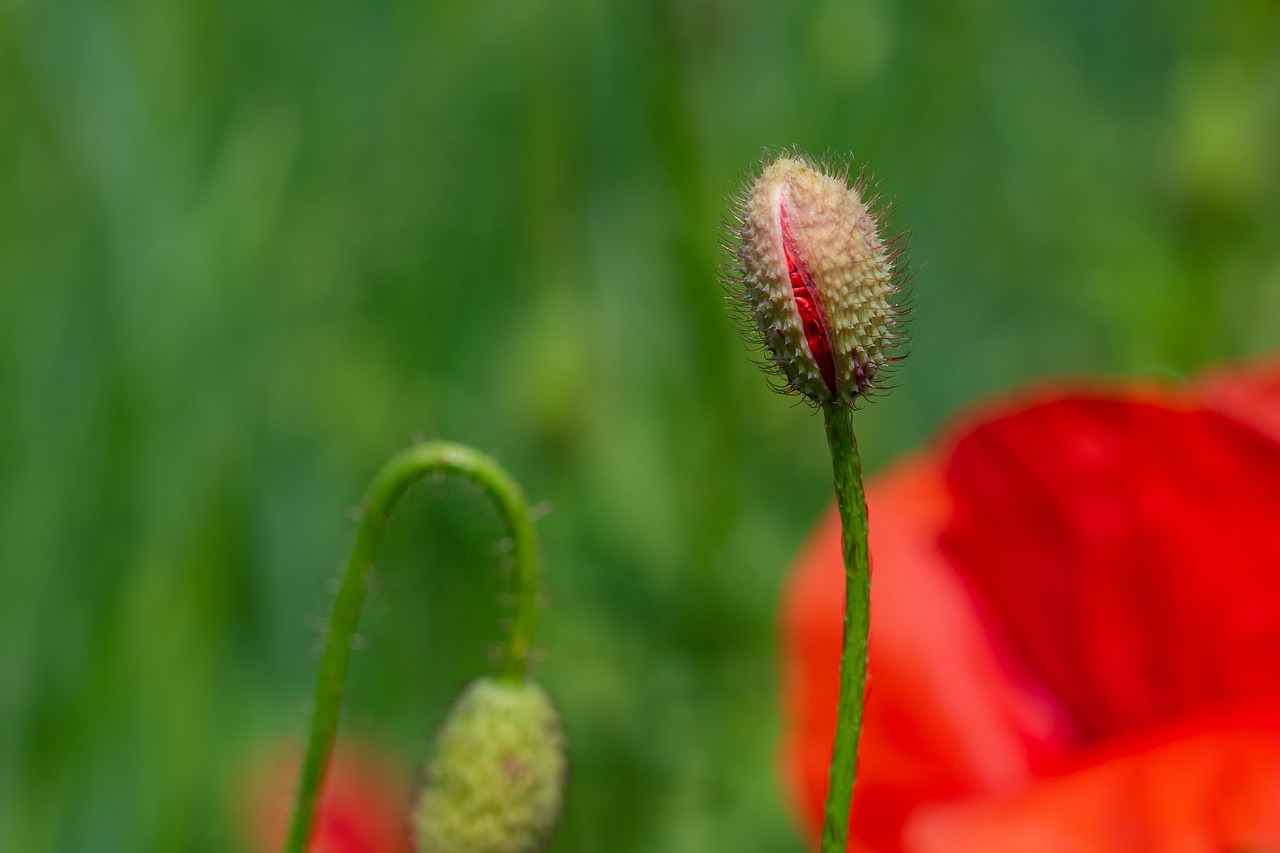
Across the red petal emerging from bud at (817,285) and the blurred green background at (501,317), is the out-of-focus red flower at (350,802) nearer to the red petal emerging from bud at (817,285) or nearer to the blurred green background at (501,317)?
the blurred green background at (501,317)

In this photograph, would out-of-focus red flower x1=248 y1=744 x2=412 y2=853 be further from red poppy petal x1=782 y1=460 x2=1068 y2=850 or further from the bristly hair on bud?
the bristly hair on bud

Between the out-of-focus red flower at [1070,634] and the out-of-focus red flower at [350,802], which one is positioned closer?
the out-of-focus red flower at [1070,634]

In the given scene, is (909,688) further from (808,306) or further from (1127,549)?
(808,306)

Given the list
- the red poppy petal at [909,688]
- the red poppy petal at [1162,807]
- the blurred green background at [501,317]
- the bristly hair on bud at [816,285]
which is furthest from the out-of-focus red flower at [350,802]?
the bristly hair on bud at [816,285]

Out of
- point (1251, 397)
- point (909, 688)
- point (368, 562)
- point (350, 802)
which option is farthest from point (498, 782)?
point (350, 802)

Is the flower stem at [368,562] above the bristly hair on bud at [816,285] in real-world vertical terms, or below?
below

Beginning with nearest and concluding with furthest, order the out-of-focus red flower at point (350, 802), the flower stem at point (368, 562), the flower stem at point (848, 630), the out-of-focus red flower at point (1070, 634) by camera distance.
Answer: the flower stem at point (848, 630) < the flower stem at point (368, 562) < the out-of-focus red flower at point (1070, 634) < the out-of-focus red flower at point (350, 802)

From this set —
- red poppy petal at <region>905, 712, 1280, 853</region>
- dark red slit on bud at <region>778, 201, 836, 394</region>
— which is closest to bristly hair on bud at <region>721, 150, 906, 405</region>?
dark red slit on bud at <region>778, 201, 836, 394</region>
